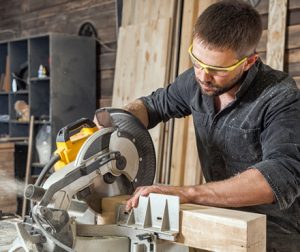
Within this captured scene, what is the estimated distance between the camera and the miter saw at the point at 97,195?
125 cm

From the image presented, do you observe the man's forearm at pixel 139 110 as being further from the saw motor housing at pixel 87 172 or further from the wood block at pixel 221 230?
the wood block at pixel 221 230

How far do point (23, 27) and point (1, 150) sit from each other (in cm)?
175

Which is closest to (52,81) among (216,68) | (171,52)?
(171,52)

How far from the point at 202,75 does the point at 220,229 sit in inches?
22.0

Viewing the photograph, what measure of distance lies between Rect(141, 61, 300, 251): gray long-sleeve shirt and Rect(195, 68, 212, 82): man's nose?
0.15 metres

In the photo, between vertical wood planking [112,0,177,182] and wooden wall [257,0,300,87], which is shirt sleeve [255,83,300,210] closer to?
wooden wall [257,0,300,87]

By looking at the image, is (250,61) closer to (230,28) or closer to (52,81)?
(230,28)

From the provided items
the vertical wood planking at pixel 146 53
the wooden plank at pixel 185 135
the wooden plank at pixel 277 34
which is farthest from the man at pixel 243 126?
the vertical wood planking at pixel 146 53

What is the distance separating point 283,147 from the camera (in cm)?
141

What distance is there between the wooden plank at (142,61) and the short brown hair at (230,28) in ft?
6.00

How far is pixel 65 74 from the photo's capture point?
4.06 meters

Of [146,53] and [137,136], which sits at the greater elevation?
[137,136]

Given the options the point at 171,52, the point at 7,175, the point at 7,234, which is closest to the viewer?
the point at 7,234

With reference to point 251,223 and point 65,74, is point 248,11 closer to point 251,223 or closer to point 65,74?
point 251,223
